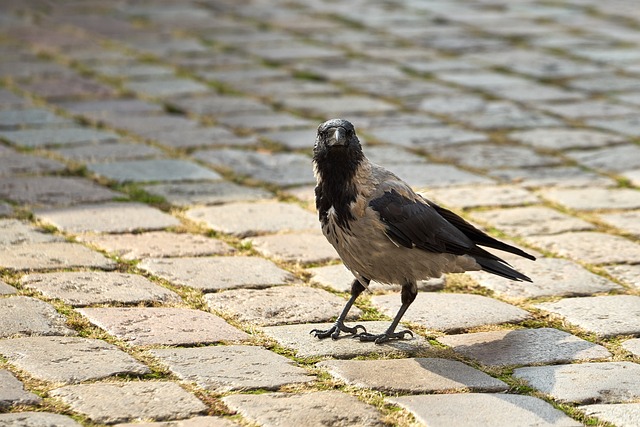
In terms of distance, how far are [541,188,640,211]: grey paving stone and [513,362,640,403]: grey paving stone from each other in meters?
2.34

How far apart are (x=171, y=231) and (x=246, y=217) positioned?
0.48 meters

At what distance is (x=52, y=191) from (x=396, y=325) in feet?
8.83

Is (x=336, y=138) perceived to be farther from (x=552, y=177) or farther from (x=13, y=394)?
(x=552, y=177)

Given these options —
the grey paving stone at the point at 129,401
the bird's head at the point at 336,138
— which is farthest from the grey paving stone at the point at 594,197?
the grey paving stone at the point at 129,401

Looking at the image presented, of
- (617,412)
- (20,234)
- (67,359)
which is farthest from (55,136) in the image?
(617,412)

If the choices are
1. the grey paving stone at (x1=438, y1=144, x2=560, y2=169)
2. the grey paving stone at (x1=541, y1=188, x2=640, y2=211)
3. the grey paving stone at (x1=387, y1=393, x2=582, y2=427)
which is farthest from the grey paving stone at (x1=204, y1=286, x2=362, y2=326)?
the grey paving stone at (x1=438, y1=144, x2=560, y2=169)

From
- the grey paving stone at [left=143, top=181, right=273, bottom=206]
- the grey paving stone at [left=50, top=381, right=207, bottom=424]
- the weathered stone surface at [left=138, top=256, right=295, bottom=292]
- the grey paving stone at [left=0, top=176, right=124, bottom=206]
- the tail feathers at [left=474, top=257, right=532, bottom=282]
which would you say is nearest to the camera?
the grey paving stone at [left=50, top=381, right=207, bottom=424]

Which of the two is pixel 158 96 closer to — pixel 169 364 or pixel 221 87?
pixel 221 87

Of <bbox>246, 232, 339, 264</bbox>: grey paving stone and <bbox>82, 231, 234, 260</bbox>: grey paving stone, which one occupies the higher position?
<bbox>246, 232, 339, 264</bbox>: grey paving stone

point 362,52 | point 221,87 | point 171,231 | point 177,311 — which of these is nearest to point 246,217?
point 171,231

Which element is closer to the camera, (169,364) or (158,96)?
(169,364)

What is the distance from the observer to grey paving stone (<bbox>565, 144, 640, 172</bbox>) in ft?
24.0

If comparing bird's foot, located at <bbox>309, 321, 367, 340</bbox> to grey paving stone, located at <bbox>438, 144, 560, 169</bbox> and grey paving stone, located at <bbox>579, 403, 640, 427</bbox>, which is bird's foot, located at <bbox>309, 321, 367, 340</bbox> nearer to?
grey paving stone, located at <bbox>579, 403, 640, 427</bbox>

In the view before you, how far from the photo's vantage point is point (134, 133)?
7.86m
